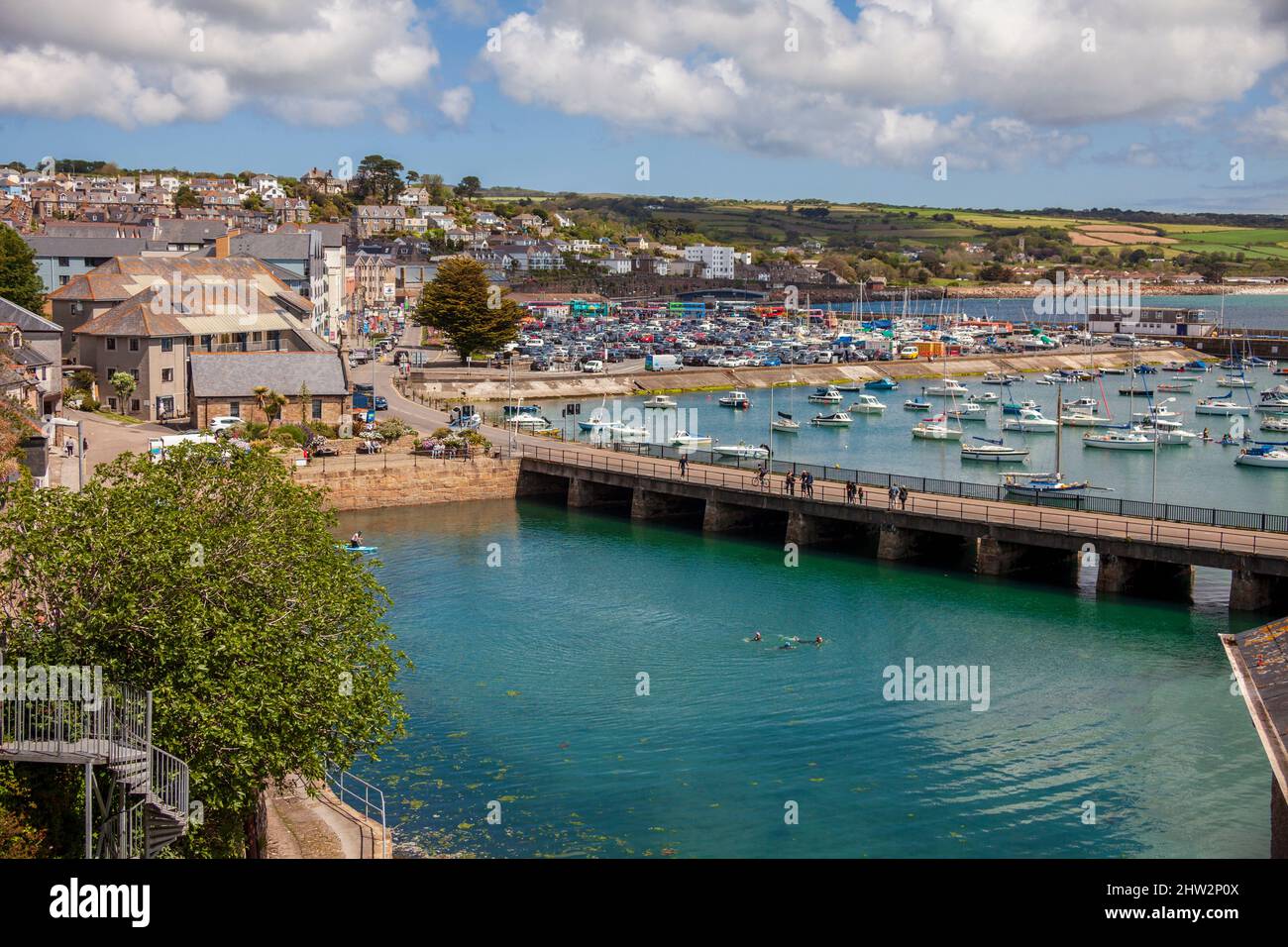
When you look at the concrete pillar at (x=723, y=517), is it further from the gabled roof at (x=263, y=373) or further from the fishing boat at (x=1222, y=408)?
the fishing boat at (x=1222, y=408)

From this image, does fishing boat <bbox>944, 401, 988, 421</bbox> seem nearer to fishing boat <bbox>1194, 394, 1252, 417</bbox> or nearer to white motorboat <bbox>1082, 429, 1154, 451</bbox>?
white motorboat <bbox>1082, 429, 1154, 451</bbox>

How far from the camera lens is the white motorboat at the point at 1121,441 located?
318ft

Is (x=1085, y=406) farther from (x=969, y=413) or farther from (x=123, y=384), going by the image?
(x=123, y=384)

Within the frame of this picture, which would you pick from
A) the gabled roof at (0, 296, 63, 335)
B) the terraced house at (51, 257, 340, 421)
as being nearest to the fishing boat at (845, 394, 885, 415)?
the terraced house at (51, 257, 340, 421)

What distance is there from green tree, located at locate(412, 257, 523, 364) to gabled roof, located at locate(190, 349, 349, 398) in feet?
108

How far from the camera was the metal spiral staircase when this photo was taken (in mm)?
18547

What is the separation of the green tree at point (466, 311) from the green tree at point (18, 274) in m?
29.9

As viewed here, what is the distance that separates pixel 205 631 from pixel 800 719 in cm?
1952

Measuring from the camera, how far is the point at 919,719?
126 ft

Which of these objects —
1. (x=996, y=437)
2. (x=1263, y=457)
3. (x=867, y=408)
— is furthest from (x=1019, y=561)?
(x=867, y=408)

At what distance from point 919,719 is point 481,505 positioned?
1422 inches

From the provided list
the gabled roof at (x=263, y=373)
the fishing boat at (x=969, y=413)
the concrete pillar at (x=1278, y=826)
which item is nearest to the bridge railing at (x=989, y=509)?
the gabled roof at (x=263, y=373)
